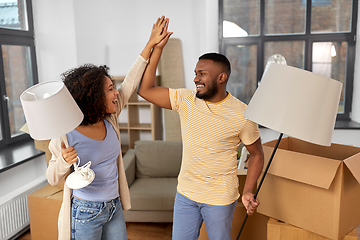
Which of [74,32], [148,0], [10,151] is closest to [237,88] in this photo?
[148,0]

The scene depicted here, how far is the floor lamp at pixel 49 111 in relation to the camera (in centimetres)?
108

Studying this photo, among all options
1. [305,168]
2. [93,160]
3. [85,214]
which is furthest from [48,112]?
[305,168]

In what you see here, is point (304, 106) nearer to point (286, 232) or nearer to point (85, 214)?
point (286, 232)

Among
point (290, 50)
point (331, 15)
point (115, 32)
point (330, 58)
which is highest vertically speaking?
point (331, 15)

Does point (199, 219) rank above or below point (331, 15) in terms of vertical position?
below

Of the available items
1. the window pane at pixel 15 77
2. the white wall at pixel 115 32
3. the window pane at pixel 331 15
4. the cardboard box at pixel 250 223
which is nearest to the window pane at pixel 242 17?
the white wall at pixel 115 32

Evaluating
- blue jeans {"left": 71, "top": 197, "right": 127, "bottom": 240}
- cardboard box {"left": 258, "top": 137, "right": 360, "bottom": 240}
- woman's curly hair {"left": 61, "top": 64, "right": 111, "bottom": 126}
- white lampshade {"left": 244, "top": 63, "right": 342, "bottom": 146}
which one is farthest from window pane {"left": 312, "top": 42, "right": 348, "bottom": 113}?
blue jeans {"left": 71, "top": 197, "right": 127, "bottom": 240}

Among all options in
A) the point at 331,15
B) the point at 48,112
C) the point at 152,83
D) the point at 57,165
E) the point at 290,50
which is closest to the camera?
the point at 48,112

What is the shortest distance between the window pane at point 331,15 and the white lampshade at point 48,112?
4053 millimetres

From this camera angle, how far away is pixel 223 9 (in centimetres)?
446

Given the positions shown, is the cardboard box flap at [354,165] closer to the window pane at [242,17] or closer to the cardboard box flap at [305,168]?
the cardboard box flap at [305,168]

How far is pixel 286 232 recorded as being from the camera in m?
1.75

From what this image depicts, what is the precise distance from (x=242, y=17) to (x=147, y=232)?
10.2 ft

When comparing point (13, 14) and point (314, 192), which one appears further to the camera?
point (13, 14)
